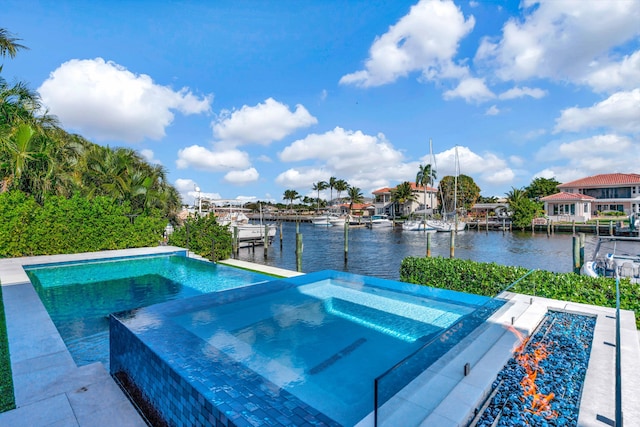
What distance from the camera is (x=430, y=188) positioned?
63.5 m

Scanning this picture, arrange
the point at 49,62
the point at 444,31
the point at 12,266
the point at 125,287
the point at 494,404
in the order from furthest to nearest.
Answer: the point at 49,62, the point at 444,31, the point at 12,266, the point at 125,287, the point at 494,404

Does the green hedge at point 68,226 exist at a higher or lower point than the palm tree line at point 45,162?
lower

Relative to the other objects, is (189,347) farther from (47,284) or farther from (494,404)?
(47,284)

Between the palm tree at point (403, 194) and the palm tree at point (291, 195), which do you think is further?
the palm tree at point (291, 195)

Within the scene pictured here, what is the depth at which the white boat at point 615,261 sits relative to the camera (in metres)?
8.55

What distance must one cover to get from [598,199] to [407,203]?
86.1 feet

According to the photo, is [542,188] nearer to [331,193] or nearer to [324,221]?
[324,221]

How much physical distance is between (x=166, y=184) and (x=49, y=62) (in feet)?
33.0

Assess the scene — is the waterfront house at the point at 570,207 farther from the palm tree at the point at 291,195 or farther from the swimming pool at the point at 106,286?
the palm tree at the point at 291,195

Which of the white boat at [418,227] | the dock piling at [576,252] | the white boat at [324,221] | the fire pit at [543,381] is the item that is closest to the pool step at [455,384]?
the fire pit at [543,381]

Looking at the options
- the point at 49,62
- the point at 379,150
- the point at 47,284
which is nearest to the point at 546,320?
the point at 47,284

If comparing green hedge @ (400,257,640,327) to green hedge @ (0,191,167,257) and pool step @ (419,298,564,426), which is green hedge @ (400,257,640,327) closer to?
pool step @ (419,298,564,426)

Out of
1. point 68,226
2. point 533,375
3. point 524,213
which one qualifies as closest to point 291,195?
point 524,213

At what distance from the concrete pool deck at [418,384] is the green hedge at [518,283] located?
1.17m
